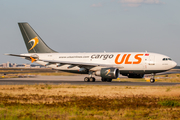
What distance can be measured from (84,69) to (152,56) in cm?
1098

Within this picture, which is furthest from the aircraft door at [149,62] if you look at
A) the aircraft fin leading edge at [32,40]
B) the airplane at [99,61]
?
the aircraft fin leading edge at [32,40]

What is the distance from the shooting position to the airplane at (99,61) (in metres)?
40.2

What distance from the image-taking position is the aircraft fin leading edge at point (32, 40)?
4931 cm

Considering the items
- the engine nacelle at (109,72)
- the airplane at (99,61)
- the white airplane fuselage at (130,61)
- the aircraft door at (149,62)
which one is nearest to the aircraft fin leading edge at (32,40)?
the airplane at (99,61)

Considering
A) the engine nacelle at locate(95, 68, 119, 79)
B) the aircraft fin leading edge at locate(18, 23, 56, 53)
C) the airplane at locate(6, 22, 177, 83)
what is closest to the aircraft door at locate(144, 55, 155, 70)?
the airplane at locate(6, 22, 177, 83)

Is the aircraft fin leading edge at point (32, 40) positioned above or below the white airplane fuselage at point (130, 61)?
above

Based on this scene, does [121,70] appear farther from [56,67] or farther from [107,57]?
[56,67]

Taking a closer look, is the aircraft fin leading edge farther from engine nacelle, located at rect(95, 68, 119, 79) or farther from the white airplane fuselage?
engine nacelle, located at rect(95, 68, 119, 79)

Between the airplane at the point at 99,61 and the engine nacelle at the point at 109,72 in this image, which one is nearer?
the engine nacelle at the point at 109,72

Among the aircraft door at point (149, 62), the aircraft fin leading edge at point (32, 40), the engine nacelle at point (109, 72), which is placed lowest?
the engine nacelle at point (109, 72)

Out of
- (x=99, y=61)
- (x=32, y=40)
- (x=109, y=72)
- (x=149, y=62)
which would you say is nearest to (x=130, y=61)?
(x=149, y=62)

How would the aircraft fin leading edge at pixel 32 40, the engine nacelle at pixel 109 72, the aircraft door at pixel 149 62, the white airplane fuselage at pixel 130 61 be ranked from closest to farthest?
the engine nacelle at pixel 109 72, the white airplane fuselage at pixel 130 61, the aircraft door at pixel 149 62, the aircraft fin leading edge at pixel 32 40

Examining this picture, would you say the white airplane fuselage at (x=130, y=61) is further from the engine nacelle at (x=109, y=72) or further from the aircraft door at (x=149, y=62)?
the engine nacelle at (x=109, y=72)

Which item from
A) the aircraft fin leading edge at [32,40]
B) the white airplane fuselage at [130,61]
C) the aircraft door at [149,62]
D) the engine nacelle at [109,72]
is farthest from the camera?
the aircraft fin leading edge at [32,40]
